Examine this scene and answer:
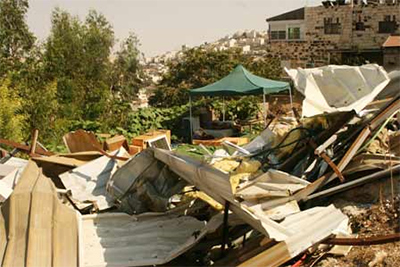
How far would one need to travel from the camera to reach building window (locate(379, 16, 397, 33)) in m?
26.6

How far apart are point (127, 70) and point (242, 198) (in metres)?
22.8

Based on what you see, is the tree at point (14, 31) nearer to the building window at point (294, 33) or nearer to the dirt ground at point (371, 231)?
the building window at point (294, 33)

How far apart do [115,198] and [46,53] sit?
625 inches

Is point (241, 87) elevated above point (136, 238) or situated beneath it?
elevated above

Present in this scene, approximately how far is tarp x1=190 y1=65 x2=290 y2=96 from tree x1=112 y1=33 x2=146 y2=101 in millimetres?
10983

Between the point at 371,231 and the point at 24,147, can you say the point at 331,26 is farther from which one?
the point at 371,231

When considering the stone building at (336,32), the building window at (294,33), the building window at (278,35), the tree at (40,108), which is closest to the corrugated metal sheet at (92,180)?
the tree at (40,108)

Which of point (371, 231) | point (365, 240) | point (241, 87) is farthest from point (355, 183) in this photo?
point (241, 87)

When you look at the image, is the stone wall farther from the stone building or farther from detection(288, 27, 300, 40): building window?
detection(288, 27, 300, 40): building window

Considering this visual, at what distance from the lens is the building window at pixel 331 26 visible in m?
27.6

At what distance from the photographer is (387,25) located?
88.0 ft

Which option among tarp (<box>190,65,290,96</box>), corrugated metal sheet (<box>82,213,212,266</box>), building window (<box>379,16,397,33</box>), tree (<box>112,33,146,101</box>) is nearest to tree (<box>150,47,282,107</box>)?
tree (<box>112,33,146,101</box>)

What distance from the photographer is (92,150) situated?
733 cm

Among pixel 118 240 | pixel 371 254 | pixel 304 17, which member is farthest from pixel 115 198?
pixel 304 17
